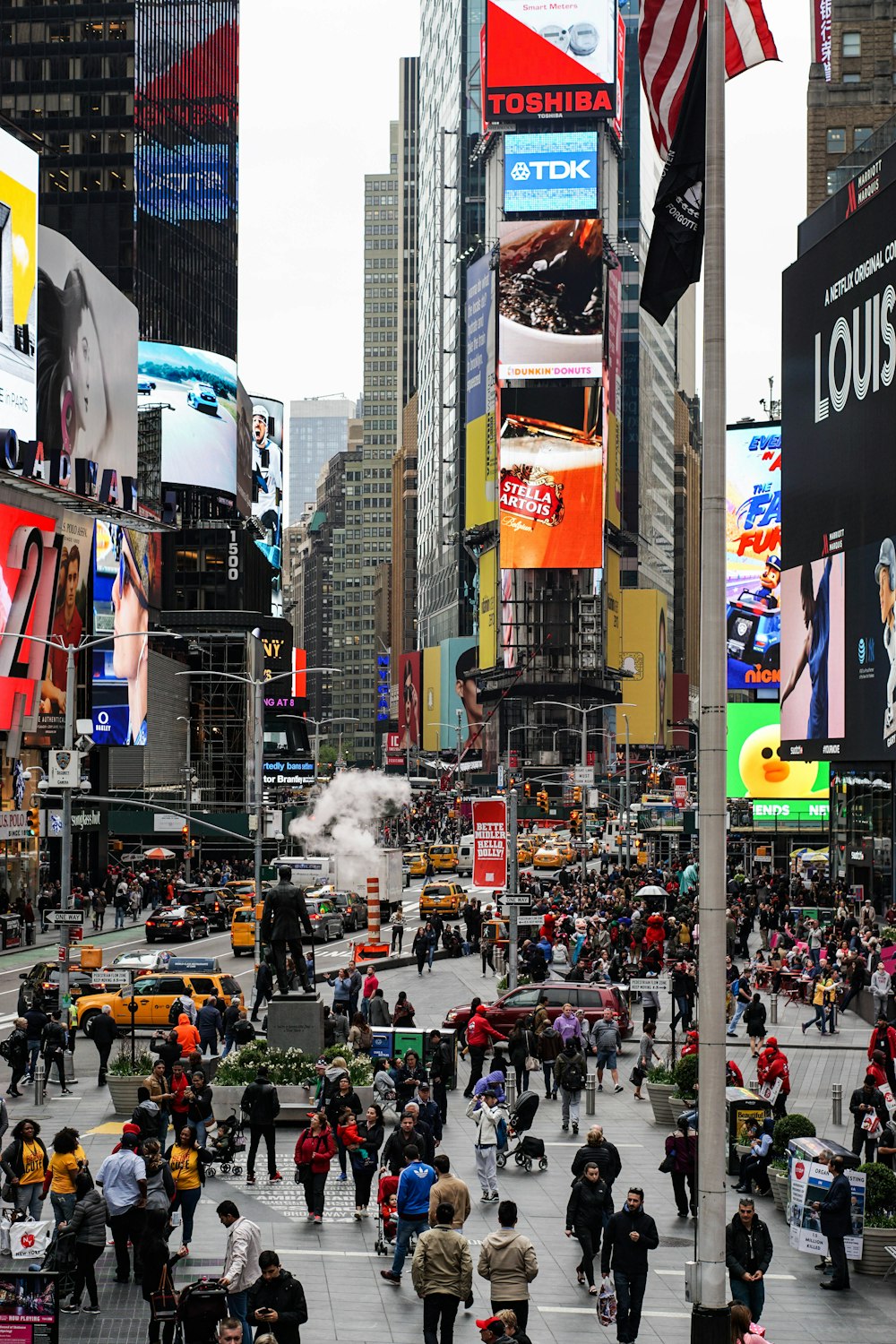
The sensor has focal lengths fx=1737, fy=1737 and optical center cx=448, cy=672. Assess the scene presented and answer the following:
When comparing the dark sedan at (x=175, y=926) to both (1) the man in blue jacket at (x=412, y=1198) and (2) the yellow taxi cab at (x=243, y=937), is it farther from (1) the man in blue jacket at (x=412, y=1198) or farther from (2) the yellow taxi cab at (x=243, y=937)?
(1) the man in blue jacket at (x=412, y=1198)

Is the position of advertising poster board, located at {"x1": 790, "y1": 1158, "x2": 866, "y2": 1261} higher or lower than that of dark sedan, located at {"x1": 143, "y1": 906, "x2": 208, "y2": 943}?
higher

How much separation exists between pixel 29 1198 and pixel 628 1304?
6.34 m

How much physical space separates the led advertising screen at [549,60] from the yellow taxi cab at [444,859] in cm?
8481

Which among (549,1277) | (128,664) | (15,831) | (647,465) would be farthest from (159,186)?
(549,1277)

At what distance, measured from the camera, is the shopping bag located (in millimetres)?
15961

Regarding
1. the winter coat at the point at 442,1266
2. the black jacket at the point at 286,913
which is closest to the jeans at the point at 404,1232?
the winter coat at the point at 442,1266

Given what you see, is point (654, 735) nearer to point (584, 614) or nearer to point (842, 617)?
point (584, 614)

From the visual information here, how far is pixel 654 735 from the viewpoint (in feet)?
551

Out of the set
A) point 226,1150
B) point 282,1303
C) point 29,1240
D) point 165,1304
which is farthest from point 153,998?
point 282,1303

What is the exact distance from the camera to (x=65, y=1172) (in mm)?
17188

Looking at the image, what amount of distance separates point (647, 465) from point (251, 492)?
44.8m

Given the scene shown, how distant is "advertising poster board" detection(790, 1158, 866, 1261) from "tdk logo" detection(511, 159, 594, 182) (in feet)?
456

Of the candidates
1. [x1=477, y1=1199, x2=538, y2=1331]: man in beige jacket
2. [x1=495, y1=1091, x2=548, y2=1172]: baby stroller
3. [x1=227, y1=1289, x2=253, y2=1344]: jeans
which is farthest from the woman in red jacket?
[x1=477, y1=1199, x2=538, y2=1331]: man in beige jacket

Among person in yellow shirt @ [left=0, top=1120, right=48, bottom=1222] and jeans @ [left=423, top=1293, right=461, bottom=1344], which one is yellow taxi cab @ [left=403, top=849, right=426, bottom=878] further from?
jeans @ [left=423, top=1293, right=461, bottom=1344]
